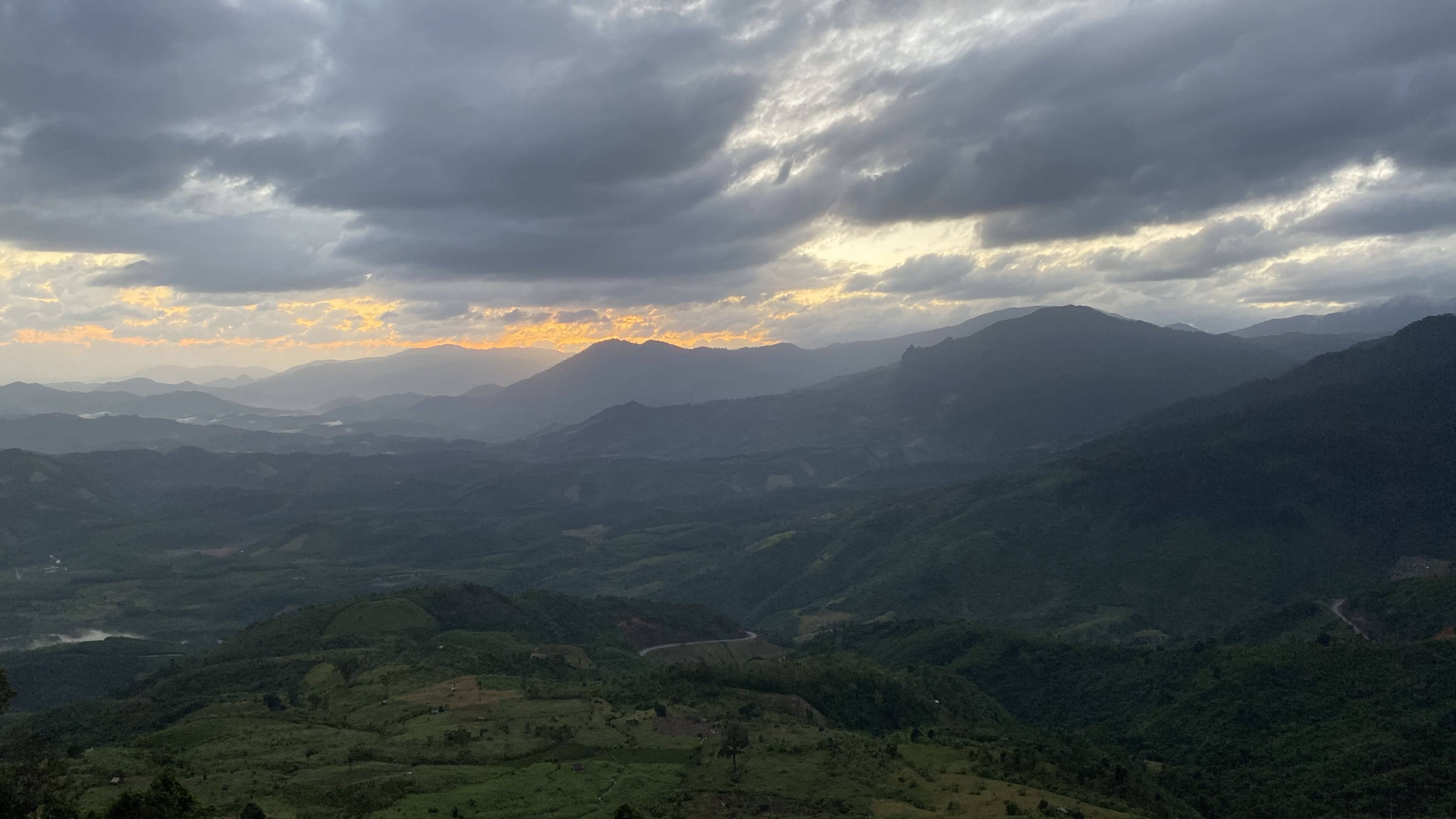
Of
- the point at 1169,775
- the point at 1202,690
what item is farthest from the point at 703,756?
the point at 1202,690

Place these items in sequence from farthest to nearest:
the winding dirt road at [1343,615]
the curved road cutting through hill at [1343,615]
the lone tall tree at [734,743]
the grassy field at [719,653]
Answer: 1. the grassy field at [719,653]
2. the winding dirt road at [1343,615]
3. the curved road cutting through hill at [1343,615]
4. the lone tall tree at [734,743]

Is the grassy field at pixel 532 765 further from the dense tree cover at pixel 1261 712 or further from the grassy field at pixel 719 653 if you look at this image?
the grassy field at pixel 719 653

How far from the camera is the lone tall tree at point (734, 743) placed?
275 feet

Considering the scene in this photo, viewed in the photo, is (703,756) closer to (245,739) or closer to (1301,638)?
(245,739)

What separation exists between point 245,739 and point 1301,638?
155 metres

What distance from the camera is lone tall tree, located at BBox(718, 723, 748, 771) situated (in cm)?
8381

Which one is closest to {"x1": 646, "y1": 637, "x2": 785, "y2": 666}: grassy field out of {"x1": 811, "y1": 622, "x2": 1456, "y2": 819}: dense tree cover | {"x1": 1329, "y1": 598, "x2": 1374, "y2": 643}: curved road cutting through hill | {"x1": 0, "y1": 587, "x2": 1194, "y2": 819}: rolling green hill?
{"x1": 811, "y1": 622, "x2": 1456, "y2": 819}: dense tree cover

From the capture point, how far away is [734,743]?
84875 mm

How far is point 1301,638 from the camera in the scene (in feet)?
493

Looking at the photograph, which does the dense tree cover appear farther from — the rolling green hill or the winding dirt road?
the winding dirt road

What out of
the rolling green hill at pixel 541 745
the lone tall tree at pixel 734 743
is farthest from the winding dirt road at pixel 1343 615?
the lone tall tree at pixel 734 743

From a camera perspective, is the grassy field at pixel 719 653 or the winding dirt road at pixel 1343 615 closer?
the winding dirt road at pixel 1343 615

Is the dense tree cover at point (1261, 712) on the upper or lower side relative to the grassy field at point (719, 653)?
upper

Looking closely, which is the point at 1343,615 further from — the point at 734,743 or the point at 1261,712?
the point at 734,743
